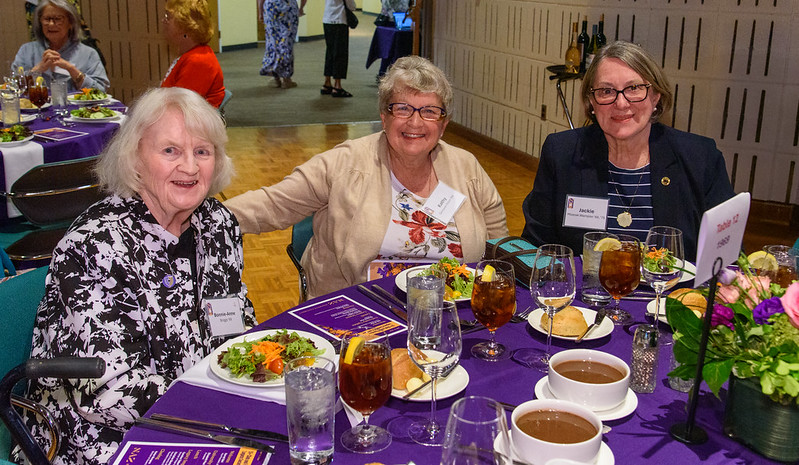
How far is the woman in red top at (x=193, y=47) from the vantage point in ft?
16.9

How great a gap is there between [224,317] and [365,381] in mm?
809

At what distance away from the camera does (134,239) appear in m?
1.90

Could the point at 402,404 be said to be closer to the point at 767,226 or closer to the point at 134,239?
the point at 134,239

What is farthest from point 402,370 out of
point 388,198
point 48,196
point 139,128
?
point 48,196

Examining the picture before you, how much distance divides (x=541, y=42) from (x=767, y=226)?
2.64m

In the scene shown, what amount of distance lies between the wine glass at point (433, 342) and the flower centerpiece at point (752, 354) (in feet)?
1.32

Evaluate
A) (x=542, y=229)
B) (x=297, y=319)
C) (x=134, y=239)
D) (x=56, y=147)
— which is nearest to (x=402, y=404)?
(x=297, y=319)

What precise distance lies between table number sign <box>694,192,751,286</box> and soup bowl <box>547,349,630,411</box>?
27cm

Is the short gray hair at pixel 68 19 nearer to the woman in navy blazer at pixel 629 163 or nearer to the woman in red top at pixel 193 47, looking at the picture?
the woman in red top at pixel 193 47

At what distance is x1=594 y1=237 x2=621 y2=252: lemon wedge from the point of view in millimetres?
1892

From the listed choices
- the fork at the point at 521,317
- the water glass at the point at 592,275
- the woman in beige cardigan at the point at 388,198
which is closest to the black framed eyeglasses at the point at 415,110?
the woman in beige cardigan at the point at 388,198

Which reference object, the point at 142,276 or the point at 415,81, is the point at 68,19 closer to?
the point at 415,81

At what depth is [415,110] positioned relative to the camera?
2.64 m

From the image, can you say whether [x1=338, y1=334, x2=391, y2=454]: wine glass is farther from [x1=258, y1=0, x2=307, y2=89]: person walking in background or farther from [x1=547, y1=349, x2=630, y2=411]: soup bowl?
[x1=258, y1=0, x2=307, y2=89]: person walking in background
